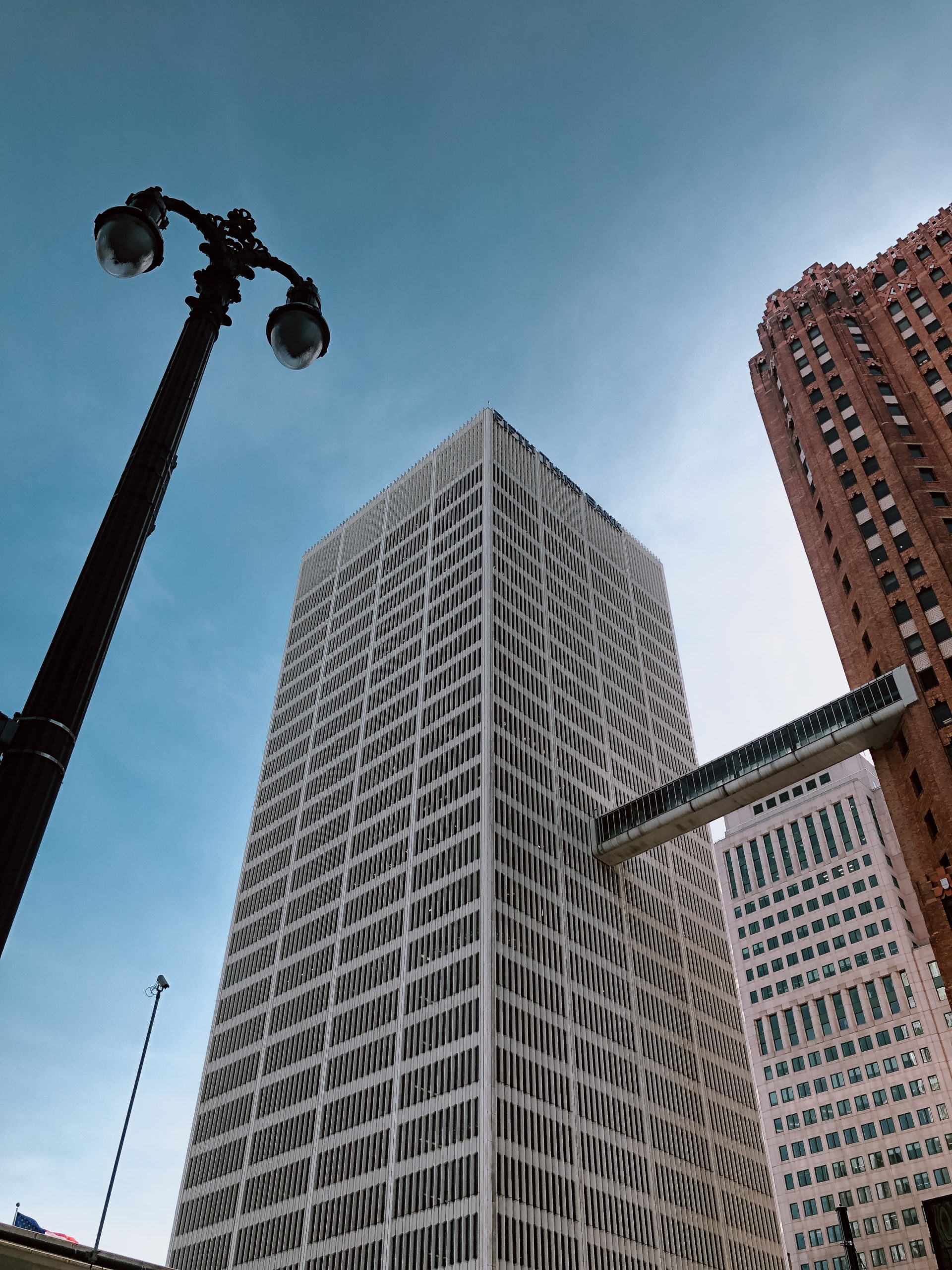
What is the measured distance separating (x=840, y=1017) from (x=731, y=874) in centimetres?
2858

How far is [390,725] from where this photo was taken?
348 feet

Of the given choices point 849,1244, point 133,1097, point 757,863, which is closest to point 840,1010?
point 757,863

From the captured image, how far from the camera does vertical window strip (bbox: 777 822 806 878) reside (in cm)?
14871

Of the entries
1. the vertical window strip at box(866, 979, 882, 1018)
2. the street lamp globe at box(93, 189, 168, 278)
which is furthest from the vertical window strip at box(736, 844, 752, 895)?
the street lamp globe at box(93, 189, 168, 278)

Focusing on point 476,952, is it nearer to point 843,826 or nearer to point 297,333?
point 297,333

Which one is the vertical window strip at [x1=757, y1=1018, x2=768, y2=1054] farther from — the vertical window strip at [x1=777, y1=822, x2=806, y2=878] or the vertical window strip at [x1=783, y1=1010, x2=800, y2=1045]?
the vertical window strip at [x1=777, y1=822, x2=806, y2=878]

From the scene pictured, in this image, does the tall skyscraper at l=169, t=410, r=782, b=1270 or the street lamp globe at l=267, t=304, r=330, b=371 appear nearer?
the street lamp globe at l=267, t=304, r=330, b=371

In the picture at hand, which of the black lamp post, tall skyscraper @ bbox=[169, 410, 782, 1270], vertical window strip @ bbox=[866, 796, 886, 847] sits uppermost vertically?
vertical window strip @ bbox=[866, 796, 886, 847]

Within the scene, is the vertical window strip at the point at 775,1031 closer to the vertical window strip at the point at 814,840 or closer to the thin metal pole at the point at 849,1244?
the vertical window strip at the point at 814,840

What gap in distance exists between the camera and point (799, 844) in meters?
150

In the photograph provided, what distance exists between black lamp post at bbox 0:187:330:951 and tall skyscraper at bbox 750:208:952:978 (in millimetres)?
61090

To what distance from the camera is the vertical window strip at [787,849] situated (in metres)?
149

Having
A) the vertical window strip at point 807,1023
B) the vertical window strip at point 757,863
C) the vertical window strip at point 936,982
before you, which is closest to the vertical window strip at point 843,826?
the vertical window strip at point 757,863

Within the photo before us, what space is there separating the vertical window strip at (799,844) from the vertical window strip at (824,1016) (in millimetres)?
19275
